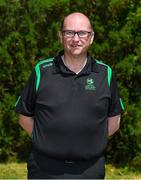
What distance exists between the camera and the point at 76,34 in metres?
3.21

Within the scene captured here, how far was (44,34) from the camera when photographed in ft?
20.7

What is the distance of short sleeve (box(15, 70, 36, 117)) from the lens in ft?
10.9

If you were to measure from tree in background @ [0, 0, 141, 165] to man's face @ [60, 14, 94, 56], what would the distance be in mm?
2782

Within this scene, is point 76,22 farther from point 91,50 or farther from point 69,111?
point 91,50

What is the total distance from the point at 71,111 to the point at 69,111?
0.01 m

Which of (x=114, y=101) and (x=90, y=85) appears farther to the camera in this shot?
(x=114, y=101)

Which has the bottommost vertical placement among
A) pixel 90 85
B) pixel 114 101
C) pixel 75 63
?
pixel 114 101

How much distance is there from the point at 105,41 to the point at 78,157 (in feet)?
10.3

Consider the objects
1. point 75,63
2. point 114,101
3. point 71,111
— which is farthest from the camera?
point 114,101

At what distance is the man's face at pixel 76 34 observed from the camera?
3203mm

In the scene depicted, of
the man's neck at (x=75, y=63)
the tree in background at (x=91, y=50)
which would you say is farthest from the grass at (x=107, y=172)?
the man's neck at (x=75, y=63)

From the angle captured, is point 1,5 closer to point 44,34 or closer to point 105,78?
point 44,34

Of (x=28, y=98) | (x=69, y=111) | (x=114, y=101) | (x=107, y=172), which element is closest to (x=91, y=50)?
(x=107, y=172)

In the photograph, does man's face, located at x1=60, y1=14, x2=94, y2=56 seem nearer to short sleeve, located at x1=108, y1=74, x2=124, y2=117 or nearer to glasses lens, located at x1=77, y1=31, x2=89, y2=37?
glasses lens, located at x1=77, y1=31, x2=89, y2=37
